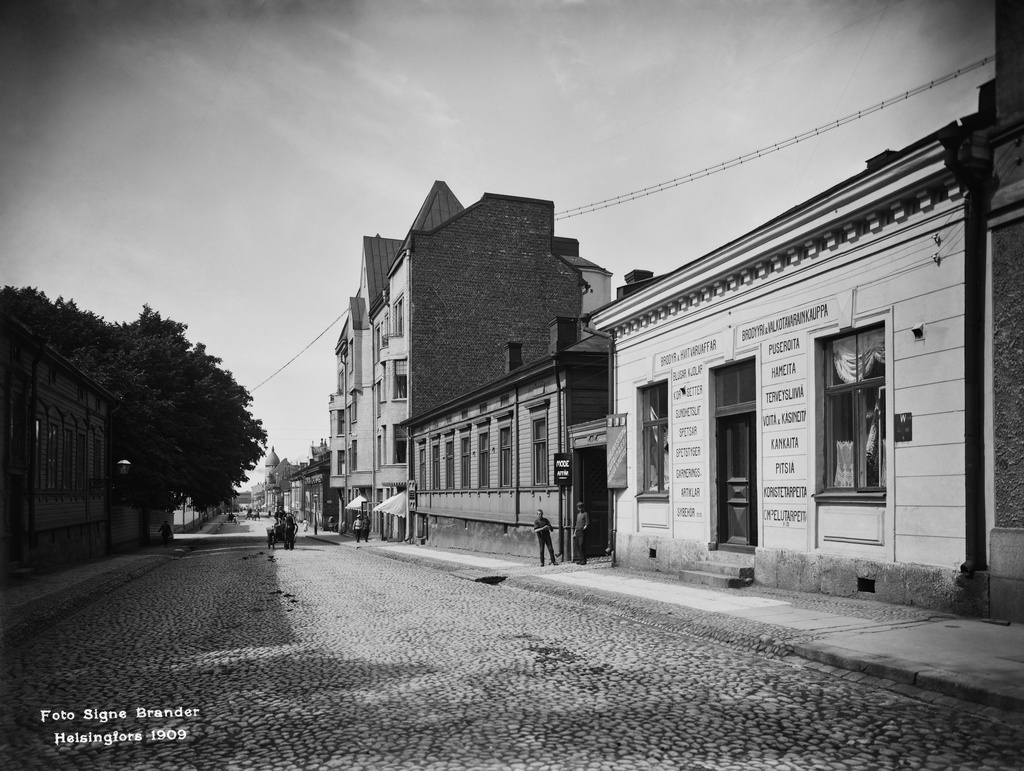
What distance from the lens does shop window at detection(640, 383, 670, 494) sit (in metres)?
17.8

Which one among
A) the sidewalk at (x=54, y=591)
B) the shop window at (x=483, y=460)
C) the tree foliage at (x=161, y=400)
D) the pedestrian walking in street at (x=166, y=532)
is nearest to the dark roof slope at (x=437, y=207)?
the tree foliage at (x=161, y=400)

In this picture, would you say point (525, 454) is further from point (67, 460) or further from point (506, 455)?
point (67, 460)

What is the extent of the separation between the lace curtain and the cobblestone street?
183 inches

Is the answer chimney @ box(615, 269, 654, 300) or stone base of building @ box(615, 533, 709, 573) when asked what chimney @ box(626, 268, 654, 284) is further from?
stone base of building @ box(615, 533, 709, 573)

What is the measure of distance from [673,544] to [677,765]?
12.0 meters

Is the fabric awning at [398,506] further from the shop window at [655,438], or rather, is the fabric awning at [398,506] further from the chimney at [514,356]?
the shop window at [655,438]

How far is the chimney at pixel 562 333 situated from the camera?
2358 cm

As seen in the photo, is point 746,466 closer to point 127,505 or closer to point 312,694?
point 312,694

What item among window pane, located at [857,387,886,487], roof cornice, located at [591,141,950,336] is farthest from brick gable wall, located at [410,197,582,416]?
window pane, located at [857,387,886,487]

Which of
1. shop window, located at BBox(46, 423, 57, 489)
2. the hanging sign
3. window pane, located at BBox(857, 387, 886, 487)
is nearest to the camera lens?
window pane, located at BBox(857, 387, 886, 487)

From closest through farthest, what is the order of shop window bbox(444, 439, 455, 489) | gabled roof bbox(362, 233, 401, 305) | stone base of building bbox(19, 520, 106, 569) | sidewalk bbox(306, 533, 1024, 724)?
sidewalk bbox(306, 533, 1024, 724) → stone base of building bbox(19, 520, 106, 569) → shop window bbox(444, 439, 455, 489) → gabled roof bbox(362, 233, 401, 305)

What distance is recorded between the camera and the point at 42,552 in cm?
2359

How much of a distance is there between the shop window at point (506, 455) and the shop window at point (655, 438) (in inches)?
383

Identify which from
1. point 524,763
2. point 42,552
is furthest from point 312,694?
point 42,552
